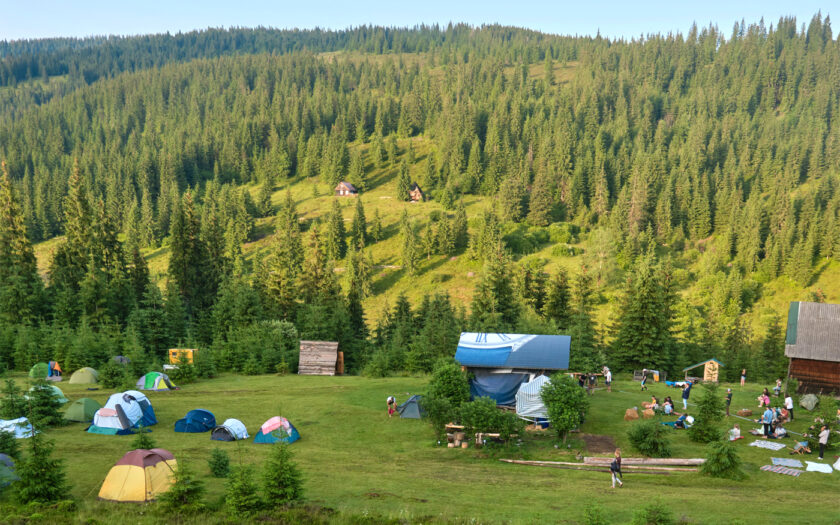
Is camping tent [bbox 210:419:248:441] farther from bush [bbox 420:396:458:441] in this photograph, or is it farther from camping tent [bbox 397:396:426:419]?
bush [bbox 420:396:458:441]

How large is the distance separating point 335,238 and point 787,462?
95.9 meters

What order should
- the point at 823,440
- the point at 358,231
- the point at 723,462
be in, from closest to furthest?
the point at 723,462 → the point at 823,440 → the point at 358,231

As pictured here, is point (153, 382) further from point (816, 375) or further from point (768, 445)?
point (816, 375)

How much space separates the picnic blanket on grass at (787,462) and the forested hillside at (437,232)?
2040 centimetres

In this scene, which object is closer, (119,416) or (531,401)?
(119,416)

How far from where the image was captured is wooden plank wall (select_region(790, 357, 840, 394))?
35.6 metres

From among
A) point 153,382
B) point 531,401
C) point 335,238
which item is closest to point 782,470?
point 531,401

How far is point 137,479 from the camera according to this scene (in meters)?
20.1

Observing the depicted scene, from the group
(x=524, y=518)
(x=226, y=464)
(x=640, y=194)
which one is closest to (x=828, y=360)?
(x=524, y=518)

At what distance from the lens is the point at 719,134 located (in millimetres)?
164750

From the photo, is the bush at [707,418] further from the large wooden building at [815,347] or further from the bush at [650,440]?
the large wooden building at [815,347]

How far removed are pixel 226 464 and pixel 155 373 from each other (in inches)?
805

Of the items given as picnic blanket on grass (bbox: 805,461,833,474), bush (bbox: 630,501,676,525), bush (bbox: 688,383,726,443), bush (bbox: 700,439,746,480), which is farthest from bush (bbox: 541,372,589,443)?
bush (bbox: 630,501,676,525)

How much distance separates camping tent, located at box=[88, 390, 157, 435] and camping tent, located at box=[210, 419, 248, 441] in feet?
12.8
